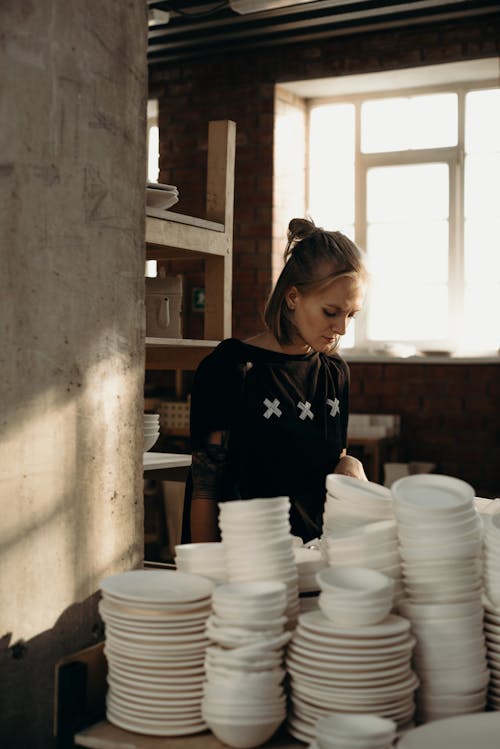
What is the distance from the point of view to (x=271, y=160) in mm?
6508

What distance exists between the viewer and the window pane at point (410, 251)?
6410mm

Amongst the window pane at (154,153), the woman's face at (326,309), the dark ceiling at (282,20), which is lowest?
the woman's face at (326,309)

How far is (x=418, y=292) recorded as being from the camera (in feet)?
21.2

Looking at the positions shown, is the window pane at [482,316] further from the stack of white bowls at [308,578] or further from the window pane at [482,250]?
the stack of white bowls at [308,578]

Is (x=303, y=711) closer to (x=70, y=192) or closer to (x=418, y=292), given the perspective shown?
(x=70, y=192)

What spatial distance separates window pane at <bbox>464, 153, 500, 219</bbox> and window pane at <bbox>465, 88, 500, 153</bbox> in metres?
0.08

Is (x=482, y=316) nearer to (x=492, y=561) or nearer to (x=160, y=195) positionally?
(x=160, y=195)

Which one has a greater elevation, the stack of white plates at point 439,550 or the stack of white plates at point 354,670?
the stack of white plates at point 439,550

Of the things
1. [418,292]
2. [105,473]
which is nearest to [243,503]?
[105,473]

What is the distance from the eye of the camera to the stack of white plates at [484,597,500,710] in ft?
4.25

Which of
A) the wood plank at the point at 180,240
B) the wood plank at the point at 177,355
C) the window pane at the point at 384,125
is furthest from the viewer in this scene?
the window pane at the point at 384,125

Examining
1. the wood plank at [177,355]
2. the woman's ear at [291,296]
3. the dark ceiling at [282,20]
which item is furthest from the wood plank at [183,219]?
the dark ceiling at [282,20]

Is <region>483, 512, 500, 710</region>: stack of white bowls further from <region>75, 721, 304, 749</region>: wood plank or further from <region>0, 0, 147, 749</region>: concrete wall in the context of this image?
<region>0, 0, 147, 749</region>: concrete wall

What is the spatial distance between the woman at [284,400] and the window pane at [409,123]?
4.29 meters
